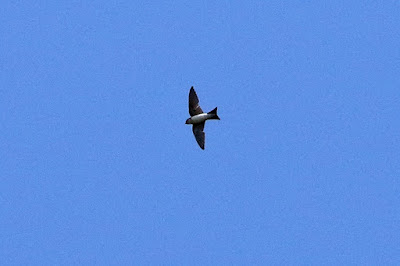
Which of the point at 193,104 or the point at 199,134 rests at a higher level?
the point at 193,104

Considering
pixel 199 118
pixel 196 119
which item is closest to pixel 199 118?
pixel 199 118

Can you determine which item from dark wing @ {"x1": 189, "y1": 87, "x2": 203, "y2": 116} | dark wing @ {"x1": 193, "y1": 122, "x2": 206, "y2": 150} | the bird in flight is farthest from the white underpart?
dark wing @ {"x1": 193, "y1": 122, "x2": 206, "y2": 150}

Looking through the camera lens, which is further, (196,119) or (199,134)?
(199,134)

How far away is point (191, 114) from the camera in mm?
25250

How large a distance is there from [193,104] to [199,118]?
2.36ft

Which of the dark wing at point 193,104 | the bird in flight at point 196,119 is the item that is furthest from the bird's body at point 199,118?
the dark wing at point 193,104

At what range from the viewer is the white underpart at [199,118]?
80.8 ft

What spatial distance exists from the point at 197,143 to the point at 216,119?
142 centimetres

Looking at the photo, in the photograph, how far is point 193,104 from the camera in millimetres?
25281

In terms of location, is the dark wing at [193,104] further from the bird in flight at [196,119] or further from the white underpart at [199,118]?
the white underpart at [199,118]

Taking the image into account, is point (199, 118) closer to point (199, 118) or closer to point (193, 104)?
point (199, 118)

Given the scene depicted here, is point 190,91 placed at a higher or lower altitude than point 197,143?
higher

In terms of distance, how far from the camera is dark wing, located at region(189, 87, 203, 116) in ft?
82.7

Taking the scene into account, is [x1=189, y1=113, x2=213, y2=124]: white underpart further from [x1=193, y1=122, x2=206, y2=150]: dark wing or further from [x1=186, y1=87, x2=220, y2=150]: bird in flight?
[x1=193, y1=122, x2=206, y2=150]: dark wing
